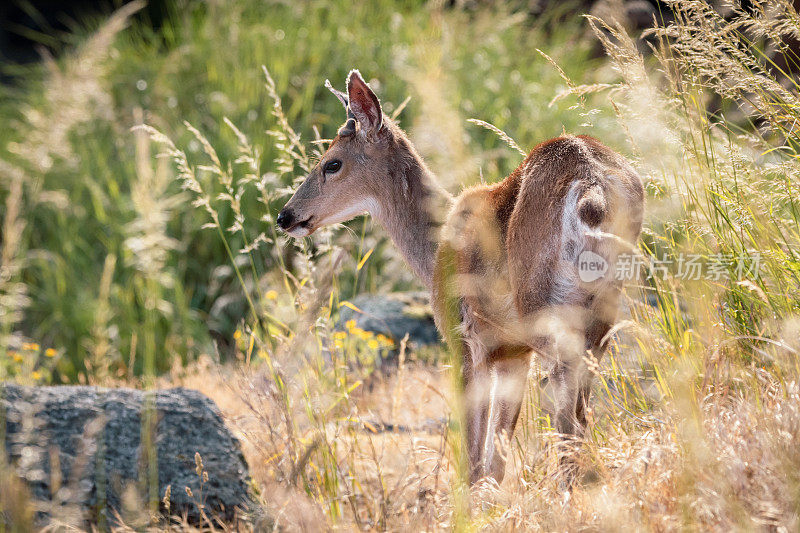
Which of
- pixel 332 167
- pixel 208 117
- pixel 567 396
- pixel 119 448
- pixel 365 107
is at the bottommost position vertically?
pixel 567 396

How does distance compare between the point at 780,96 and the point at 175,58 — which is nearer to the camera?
the point at 780,96

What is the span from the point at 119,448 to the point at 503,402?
66.9 inches

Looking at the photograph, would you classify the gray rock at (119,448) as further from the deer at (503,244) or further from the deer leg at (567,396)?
the deer leg at (567,396)

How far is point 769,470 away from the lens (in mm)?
2375

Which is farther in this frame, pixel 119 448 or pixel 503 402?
pixel 503 402

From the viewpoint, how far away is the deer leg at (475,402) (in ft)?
11.9

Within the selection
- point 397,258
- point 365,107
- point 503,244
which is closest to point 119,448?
point 503,244

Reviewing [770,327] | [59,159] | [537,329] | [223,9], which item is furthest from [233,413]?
[223,9]

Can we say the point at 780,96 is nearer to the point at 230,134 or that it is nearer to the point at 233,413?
the point at 233,413

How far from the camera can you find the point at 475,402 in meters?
3.64

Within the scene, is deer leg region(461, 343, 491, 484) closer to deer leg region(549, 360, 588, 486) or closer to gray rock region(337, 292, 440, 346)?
deer leg region(549, 360, 588, 486)

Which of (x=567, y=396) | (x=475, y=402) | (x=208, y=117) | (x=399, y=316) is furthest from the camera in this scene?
(x=208, y=117)

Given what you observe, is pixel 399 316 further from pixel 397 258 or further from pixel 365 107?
pixel 365 107

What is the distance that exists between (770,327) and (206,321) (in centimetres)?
569
